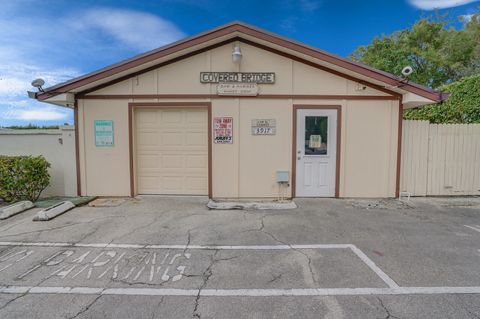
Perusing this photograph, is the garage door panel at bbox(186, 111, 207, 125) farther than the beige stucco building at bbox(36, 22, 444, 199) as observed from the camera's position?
Yes

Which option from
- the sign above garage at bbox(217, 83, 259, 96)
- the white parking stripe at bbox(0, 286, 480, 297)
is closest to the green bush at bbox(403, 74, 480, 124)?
the sign above garage at bbox(217, 83, 259, 96)

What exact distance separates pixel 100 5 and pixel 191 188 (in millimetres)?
6331

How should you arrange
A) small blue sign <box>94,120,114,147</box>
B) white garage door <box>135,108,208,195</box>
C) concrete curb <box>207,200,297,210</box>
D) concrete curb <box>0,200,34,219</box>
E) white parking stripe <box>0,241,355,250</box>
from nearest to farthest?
white parking stripe <box>0,241,355,250</box>
concrete curb <box>0,200,34,219</box>
concrete curb <box>207,200,297,210</box>
small blue sign <box>94,120,114,147</box>
white garage door <box>135,108,208,195</box>

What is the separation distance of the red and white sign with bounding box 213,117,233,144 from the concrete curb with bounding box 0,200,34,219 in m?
4.35

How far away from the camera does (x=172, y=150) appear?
6.76 metres

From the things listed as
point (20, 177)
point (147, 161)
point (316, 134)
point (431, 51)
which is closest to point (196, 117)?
point (147, 161)

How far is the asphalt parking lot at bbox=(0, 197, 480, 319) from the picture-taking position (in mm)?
2477

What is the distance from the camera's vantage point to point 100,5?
317 inches

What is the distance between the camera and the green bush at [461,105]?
8.37 m

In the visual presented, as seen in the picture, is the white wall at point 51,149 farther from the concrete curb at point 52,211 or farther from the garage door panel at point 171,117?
the garage door panel at point 171,117

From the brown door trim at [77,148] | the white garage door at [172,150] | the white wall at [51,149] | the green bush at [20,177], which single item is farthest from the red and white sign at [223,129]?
the green bush at [20,177]

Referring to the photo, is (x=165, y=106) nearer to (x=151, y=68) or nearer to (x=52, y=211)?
(x=151, y=68)

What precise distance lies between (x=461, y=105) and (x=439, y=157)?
338cm

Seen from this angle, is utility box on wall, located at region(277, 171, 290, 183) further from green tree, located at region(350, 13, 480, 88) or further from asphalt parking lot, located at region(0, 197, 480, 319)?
green tree, located at region(350, 13, 480, 88)
